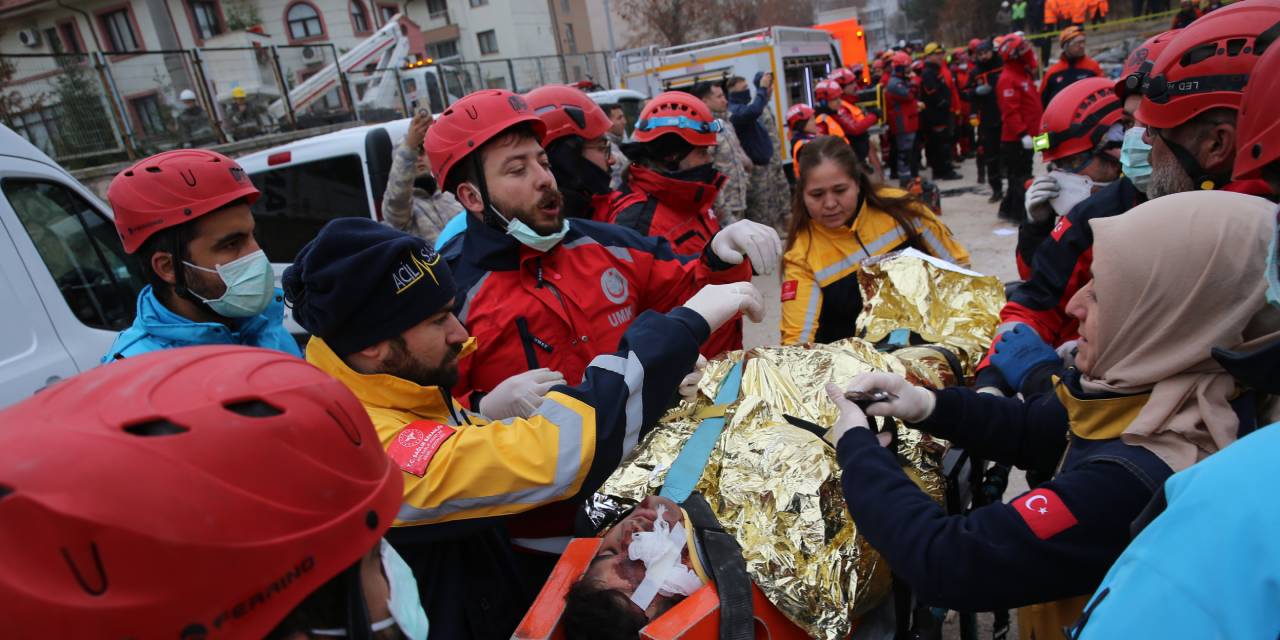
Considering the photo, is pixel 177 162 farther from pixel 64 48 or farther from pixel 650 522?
pixel 64 48

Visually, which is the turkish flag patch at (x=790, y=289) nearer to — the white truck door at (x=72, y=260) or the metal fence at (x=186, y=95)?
the white truck door at (x=72, y=260)

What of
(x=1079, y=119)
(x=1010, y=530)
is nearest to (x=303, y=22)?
(x=1079, y=119)

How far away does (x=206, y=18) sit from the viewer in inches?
1114

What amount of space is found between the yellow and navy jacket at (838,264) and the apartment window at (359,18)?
116ft

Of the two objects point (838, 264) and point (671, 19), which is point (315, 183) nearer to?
point (838, 264)

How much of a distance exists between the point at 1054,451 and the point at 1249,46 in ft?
4.65

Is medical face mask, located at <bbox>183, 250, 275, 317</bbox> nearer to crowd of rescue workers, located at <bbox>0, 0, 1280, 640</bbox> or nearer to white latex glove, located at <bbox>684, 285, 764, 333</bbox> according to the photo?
crowd of rescue workers, located at <bbox>0, 0, 1280, 640</bbox>

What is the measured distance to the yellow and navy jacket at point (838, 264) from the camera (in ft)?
10.4

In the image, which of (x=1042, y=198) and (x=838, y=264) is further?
(x=838, y=264)

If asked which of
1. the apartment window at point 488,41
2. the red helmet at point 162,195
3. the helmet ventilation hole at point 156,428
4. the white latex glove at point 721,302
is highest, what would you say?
the apartment window at point 488,41

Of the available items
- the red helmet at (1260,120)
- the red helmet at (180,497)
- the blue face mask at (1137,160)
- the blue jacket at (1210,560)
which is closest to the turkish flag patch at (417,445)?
the red helmet at (180,497)

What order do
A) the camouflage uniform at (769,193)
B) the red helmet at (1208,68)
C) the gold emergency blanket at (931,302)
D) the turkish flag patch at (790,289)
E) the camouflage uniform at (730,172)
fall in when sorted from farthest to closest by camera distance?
the camouflage uniform at (769,193)
the camouflage uniform at (730,172)
the turkish flag patch at (790,289)
the gold emergency blanket at (931,302)
the red helmet at (1208,68)

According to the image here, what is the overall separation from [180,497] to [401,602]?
38cm

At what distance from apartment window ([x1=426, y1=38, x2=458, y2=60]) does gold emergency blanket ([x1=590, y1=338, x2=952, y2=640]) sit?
42.6 meters
